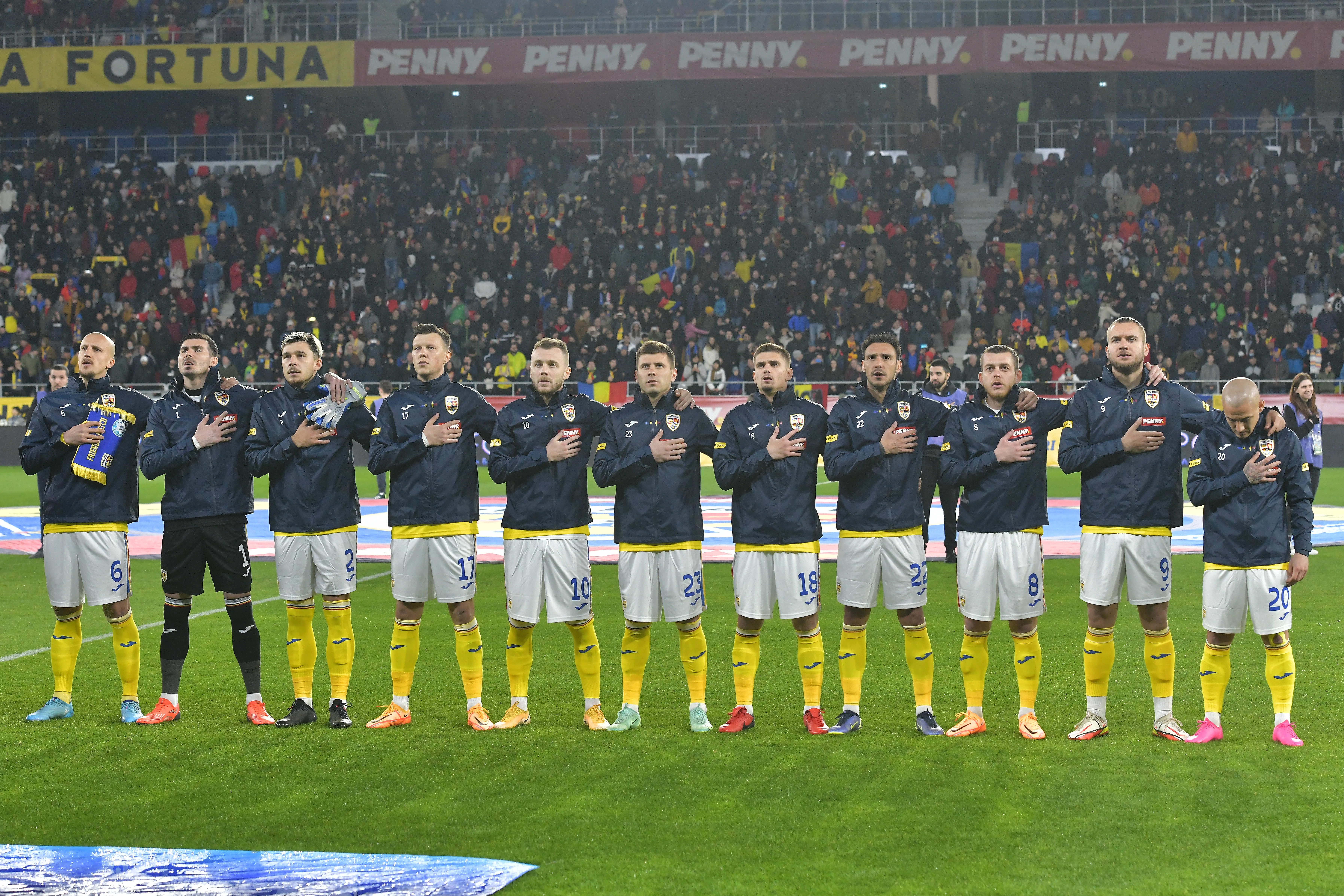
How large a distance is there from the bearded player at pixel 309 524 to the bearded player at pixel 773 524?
230 centimetres

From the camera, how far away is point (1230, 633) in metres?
7.52

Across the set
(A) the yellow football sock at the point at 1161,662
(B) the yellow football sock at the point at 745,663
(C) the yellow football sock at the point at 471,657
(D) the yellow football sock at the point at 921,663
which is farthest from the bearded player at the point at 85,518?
(A) the yellow football sock at the point at 1161,662

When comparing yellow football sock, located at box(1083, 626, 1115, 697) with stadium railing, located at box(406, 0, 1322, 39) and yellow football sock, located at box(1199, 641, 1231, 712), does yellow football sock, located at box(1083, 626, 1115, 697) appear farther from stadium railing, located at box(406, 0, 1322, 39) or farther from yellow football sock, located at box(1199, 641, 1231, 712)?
stadium railing, located at box(406, 0, 1322, 39)

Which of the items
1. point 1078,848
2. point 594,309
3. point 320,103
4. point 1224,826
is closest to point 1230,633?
point 1224,826

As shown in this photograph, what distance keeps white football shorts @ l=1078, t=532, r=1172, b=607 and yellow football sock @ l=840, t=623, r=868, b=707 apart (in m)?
1.27

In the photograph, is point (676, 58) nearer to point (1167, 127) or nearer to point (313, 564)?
point (1167, 127)

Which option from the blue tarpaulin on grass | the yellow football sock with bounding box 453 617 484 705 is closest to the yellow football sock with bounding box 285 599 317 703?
the yellow football sock with bounding box 453 617 484 705

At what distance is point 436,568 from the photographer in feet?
26.6

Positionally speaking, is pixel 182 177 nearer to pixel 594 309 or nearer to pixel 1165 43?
pixel 594 309

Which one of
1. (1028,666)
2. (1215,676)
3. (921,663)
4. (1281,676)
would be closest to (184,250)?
(921,663)

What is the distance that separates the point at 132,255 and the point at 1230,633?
32994 millimetres

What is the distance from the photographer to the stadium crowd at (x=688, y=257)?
30.2 meters

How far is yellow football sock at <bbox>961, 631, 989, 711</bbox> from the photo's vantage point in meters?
7.77

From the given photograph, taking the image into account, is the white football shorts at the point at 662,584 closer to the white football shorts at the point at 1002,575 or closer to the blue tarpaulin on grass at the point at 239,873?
the white football shorts at the point at 1002,575
